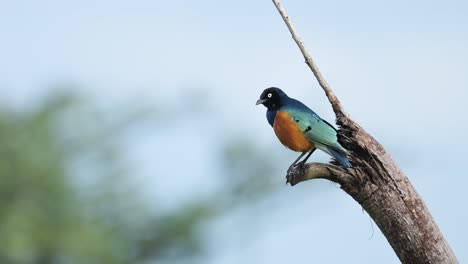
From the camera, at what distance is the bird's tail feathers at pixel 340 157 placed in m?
5.06

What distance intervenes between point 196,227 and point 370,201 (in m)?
8.38

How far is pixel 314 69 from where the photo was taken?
16.6 ft

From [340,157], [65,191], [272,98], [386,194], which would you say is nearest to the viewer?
[386,194]

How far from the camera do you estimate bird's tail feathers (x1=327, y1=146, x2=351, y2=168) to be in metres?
5.06

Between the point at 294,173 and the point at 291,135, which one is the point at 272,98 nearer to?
the point at 291,135

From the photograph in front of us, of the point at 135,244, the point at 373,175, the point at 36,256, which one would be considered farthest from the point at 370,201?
the point at 135,244

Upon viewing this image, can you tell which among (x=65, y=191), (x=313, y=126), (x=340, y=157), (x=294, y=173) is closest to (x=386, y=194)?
(x=340, y=157)

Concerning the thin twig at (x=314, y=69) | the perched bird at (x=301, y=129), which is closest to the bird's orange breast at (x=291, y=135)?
the perched bird at (x=301, y=129)

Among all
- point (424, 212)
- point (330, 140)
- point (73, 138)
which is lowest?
point (424, 212)

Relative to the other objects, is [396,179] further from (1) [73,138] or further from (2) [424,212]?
(1) [73,138]

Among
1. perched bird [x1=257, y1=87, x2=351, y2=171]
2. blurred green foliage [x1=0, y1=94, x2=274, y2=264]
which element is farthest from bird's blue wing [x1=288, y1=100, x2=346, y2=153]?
blurred green foliage [x1=0, y1=94, x2=274, y2=264]

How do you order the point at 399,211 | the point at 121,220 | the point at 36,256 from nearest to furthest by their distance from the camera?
1. the point at 399,211
2. the point at 36,256
3. the point at 121,220

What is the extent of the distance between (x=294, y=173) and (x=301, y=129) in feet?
1.36

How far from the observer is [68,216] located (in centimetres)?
1212
